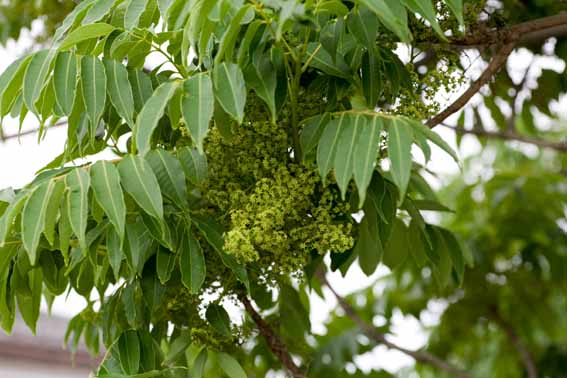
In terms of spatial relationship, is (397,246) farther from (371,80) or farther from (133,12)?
(133,12)

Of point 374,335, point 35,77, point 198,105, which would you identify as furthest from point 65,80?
point 374,335

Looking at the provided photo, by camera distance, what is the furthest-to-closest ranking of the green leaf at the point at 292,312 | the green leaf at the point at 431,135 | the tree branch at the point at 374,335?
the tree branch at the point at 374,335 → the green leaf at the point at 292,312 → the green leaf at the point at 431,135

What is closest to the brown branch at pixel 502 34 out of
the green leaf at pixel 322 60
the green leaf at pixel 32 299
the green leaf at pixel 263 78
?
the green leaf at pixel 322 60

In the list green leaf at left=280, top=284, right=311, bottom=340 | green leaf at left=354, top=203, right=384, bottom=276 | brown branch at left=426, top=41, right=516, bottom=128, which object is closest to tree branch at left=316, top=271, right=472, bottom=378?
green leaf at left=280, top=284, right=311, bottom=340

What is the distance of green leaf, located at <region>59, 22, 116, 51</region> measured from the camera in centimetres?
154

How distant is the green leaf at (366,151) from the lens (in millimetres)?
1332

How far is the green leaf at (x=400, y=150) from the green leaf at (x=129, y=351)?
625 mm

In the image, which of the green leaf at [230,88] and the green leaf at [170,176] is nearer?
the green leaf at [230,88]

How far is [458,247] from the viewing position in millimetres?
2064

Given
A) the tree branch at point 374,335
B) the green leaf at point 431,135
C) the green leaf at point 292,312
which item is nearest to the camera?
the green leaf at point 431,135

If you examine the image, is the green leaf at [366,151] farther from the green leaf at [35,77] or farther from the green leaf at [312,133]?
the green leaf at [35,77]

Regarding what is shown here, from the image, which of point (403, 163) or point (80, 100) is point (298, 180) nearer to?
point (403, 163)

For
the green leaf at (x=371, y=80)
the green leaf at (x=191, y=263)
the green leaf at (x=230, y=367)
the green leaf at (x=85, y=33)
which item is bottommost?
the green leaf at (x=230, y=367)

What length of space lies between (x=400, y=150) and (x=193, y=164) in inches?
13.9
